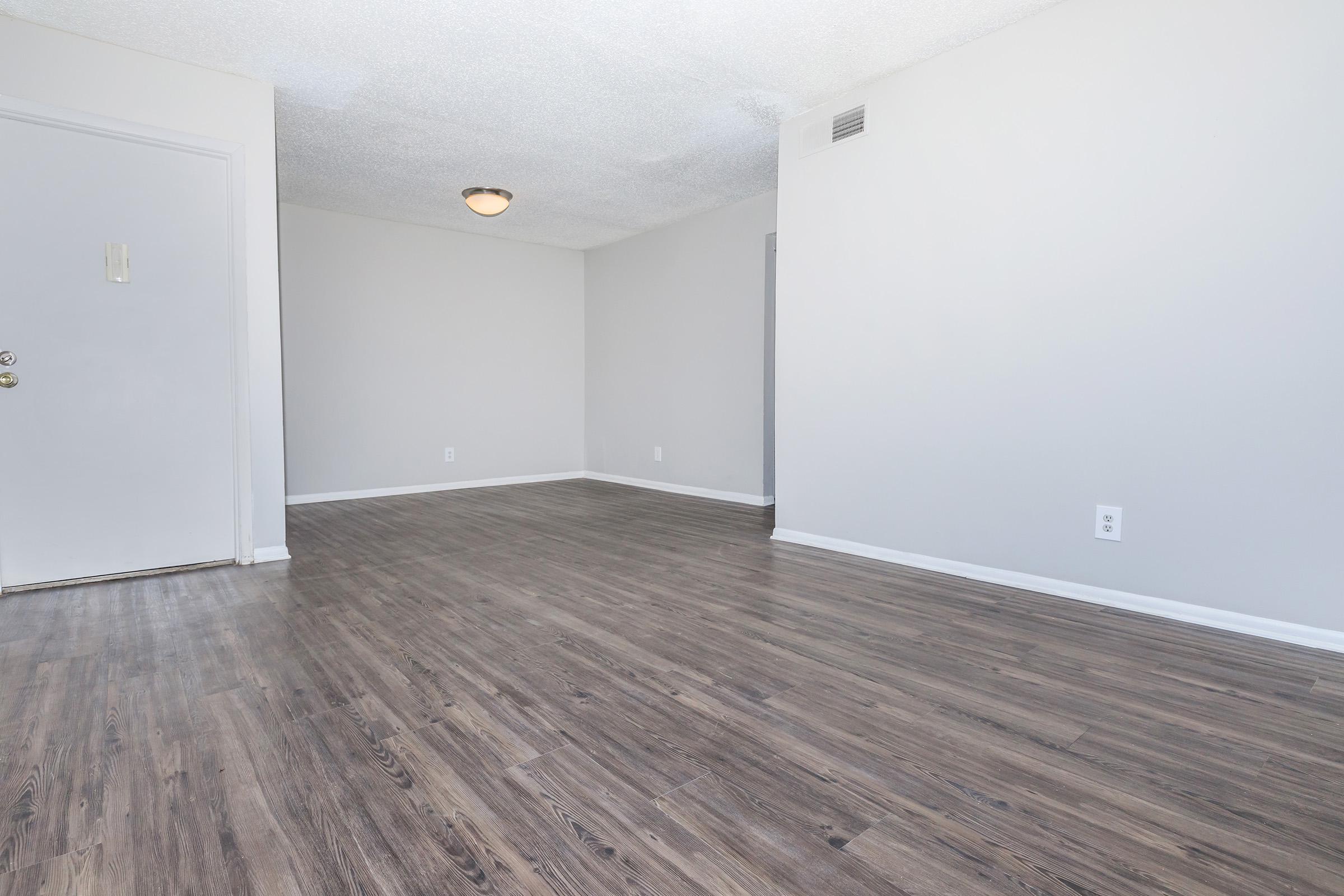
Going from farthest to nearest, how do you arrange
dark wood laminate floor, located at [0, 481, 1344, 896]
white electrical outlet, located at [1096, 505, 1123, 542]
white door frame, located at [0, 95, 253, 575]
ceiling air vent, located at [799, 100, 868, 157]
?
ceiling air vent, located at [799, 100, 868, 157], white door frame, located at [0, 95, 253, 575], white electrical outlet, located at [1096, 505, 1123, 542], dark wood laminate floor, located at [0, 481, 1344, 896]

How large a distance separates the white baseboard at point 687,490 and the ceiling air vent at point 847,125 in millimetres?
2698

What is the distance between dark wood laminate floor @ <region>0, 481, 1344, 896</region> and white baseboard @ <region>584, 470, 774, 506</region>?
96.5 inches

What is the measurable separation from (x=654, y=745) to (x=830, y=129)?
319cm

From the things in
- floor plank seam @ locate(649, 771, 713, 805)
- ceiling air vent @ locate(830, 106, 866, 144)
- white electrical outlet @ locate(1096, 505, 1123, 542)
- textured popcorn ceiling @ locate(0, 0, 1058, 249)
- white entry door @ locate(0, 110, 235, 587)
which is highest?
textured popcorn ceiling @ locate(0, 0, 1058, 249)

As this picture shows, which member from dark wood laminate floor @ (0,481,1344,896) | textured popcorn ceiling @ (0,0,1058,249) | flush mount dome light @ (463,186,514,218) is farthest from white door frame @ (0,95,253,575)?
flush mount dome light @ (463,186,514,218)

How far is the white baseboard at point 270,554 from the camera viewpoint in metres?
3.36

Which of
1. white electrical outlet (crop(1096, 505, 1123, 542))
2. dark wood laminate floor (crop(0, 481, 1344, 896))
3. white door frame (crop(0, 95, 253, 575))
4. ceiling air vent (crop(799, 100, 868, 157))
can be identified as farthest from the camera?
ceiling air vent (crop(799, 100, 868, 157))

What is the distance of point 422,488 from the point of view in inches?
236

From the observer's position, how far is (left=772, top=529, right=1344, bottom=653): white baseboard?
7.18 ft

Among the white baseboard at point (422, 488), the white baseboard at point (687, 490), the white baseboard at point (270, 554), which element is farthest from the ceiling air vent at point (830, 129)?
the white baseboard at point (422, 488)

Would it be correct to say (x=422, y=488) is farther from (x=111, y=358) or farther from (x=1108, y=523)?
(x=1108, y=523)

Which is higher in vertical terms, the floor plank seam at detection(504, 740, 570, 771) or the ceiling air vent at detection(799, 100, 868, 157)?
the ceiling air vent at detection(799, 100, 868, 157)

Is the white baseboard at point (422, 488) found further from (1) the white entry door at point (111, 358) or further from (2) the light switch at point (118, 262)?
(2) the light switch at point (118, 262)

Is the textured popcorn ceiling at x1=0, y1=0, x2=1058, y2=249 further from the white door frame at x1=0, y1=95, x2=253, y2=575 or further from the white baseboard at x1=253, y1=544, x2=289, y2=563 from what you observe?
the white baseboard at x1=253, y1=544, x2=289, y2=563
